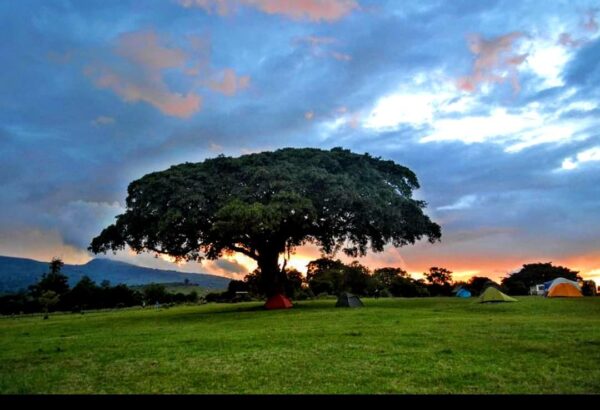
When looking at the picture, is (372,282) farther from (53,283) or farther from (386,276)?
(53,283)

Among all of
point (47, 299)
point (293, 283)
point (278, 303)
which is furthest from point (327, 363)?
point (293, 283)

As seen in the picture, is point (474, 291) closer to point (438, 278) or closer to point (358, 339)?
point (438, 278)

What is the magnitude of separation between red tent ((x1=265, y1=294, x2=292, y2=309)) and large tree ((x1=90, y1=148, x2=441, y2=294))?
27.4 inches

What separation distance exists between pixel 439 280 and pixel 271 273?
189 ft

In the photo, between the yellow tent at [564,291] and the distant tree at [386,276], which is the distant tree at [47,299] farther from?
the yellow tent at [564,291]

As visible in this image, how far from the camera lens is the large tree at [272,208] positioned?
30719 mm

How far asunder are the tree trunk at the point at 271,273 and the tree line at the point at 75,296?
24.9m

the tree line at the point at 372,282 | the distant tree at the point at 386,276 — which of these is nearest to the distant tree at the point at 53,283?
the tree line at the point at 372,282

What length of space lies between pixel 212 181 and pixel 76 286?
35014mm

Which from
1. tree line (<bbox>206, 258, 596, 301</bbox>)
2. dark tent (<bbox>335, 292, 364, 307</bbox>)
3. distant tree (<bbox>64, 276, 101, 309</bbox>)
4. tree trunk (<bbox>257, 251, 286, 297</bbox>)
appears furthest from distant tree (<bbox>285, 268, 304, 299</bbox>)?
dark tent (<bbox>335, 292, 364, 307</bbox>)

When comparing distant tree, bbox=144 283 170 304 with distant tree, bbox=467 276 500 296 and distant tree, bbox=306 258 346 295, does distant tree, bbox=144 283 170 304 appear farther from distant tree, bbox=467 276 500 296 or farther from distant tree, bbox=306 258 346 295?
distant tree, bbox=467 276 500 296

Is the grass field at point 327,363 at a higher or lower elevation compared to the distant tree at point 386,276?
lower
